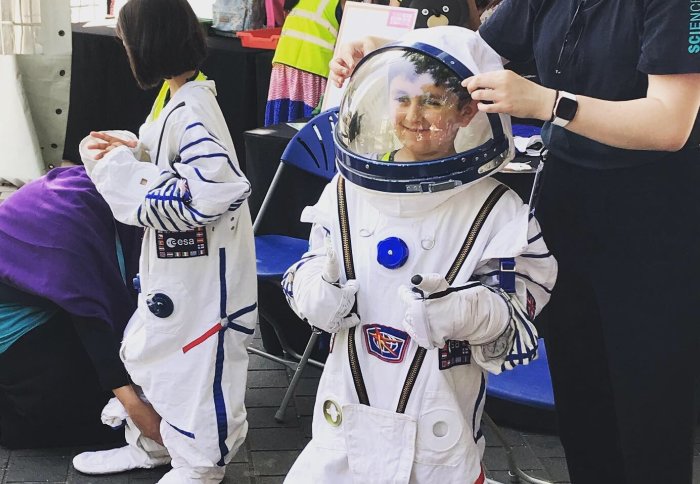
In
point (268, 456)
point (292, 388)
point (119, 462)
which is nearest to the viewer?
point (119, 462)

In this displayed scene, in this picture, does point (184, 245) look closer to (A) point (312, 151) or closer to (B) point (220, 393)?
(B) point (220, 393)

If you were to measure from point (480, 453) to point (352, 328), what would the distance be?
0.42m

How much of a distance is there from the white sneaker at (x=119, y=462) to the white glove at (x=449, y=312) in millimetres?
1548

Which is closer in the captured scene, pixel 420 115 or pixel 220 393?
pixel 420 115

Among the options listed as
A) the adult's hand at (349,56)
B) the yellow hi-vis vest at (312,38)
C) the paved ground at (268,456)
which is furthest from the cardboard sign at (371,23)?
the adult's hand at (349,56)

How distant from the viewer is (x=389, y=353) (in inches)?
73.8

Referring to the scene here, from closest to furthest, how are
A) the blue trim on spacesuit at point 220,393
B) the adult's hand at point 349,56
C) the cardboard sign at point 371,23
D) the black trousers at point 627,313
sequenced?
1. the black trousers at point 627,313
2. the adult's hand at point 349,56
3. the blue trim on spacesuit at point 220,393
4. the cardboard sign at point 371,23

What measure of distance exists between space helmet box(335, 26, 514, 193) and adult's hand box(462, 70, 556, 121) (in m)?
0.11

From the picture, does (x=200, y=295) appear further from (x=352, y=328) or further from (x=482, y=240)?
(x=482, y=240)

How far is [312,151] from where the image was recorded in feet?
11.7

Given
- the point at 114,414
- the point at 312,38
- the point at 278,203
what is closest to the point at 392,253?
the point at 114,414

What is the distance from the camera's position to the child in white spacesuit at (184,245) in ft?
8.21

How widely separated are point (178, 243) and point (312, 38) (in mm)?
2598

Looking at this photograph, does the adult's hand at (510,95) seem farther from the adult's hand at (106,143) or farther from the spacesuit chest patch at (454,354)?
the adult's hand at (106,143)
